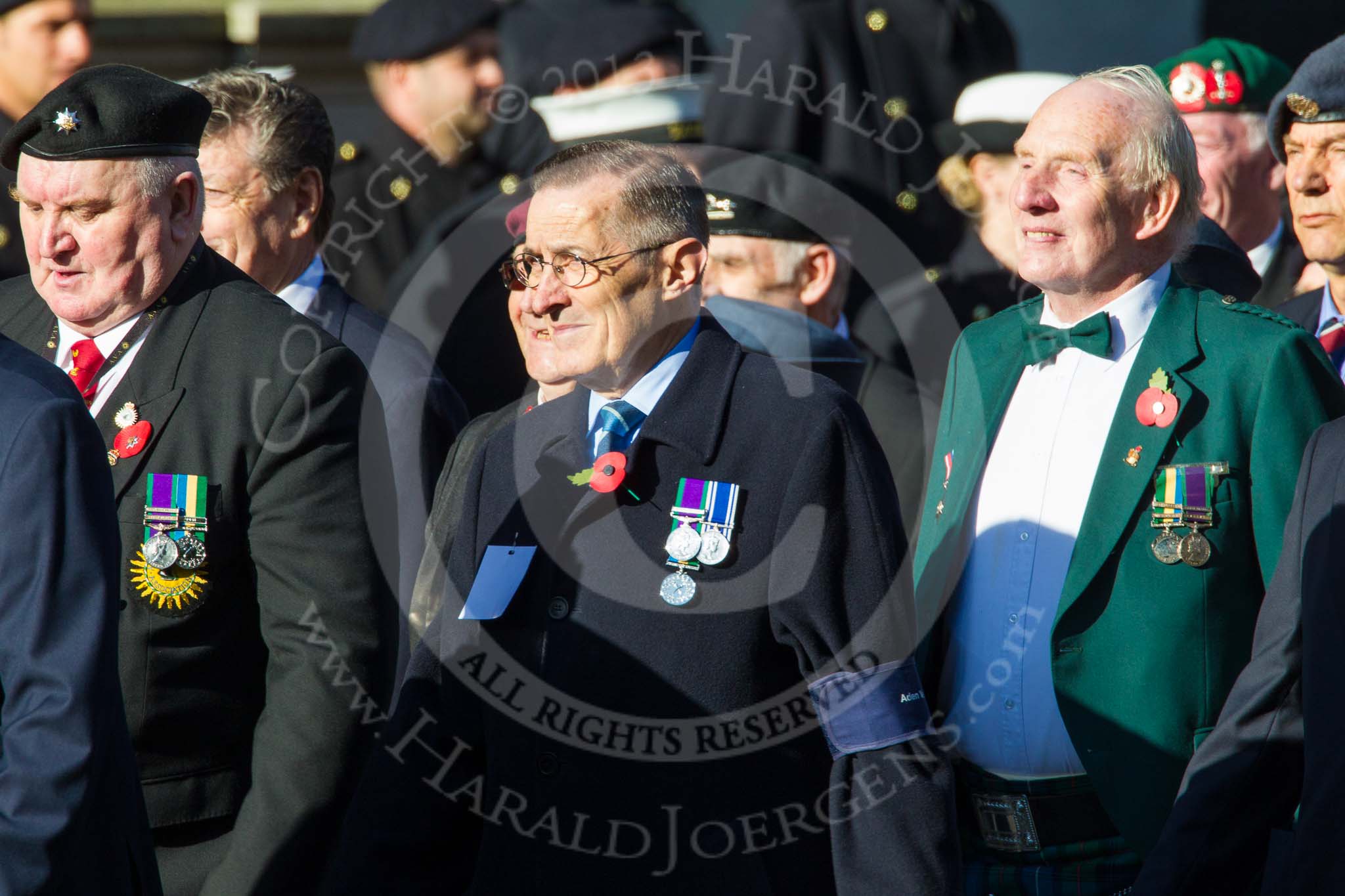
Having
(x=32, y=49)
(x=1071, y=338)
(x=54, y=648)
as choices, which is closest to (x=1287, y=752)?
(x=1071, y=338)

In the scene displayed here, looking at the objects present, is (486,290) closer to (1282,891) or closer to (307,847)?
(307,847)

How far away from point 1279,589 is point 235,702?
2.03 metres

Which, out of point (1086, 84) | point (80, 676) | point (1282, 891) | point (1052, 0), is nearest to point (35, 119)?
point (80, 676)

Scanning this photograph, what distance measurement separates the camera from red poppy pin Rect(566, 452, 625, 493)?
3.29 meters

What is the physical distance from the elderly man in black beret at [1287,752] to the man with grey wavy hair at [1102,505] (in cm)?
29

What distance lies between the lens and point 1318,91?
167 inches

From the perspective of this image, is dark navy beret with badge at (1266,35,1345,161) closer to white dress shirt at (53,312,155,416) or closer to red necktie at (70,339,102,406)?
white dress shirt at (53,312,155,416)

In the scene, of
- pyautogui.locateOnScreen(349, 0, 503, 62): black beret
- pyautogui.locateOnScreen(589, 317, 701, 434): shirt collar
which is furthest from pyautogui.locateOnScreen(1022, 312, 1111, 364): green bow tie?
pyautogui.locateOnScreen(349, 0, 503, 62): black beret

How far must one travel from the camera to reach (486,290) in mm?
5484

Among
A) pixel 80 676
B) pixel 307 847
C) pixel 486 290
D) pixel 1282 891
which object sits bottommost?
pixel 307 847

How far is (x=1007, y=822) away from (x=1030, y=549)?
55 centimetres

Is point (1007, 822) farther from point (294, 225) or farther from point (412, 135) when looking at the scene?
point (412, 135)

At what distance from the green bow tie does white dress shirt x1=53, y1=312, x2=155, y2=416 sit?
186 centimetres

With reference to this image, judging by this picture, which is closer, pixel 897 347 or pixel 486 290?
pixel 486 290
